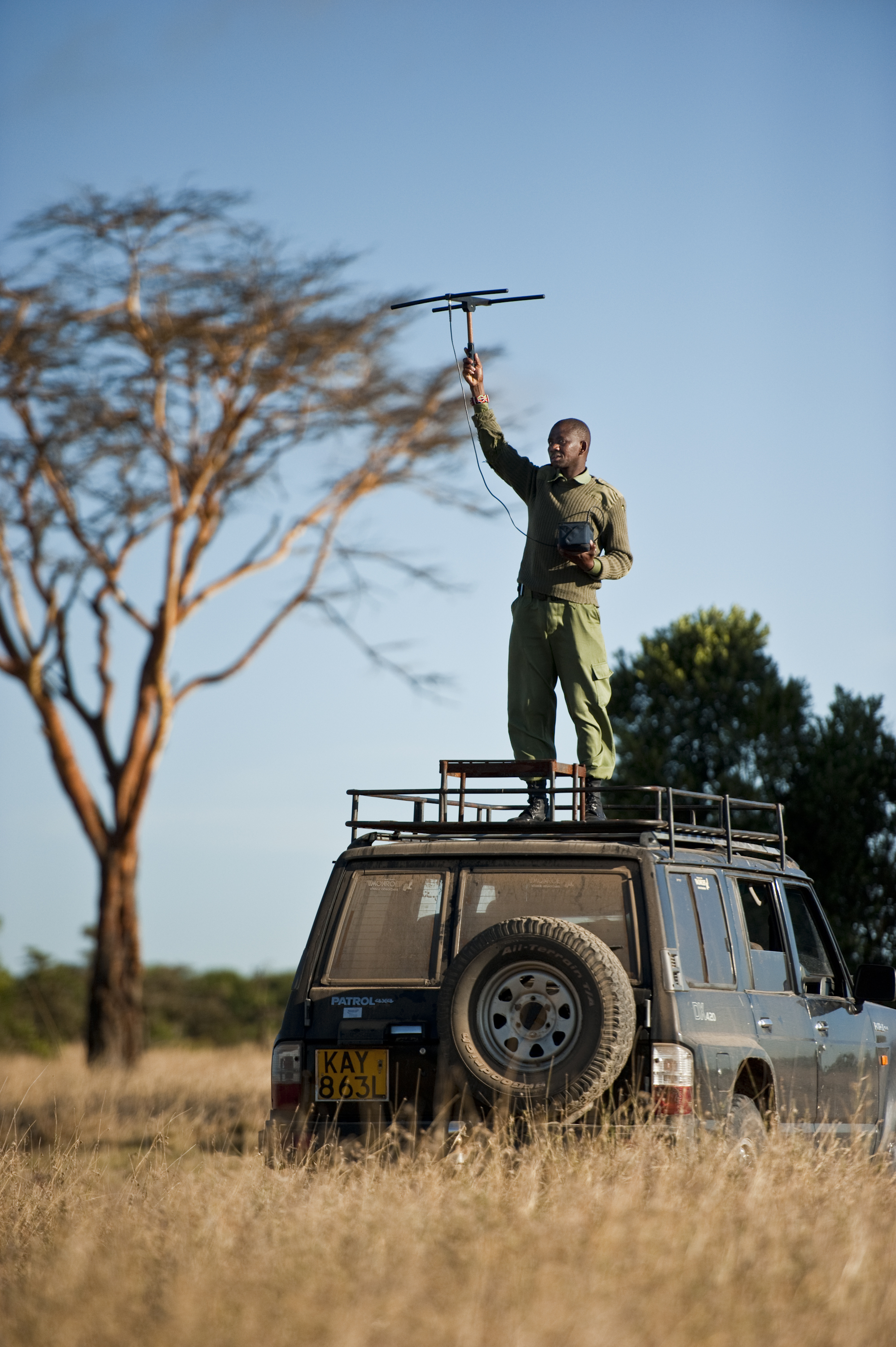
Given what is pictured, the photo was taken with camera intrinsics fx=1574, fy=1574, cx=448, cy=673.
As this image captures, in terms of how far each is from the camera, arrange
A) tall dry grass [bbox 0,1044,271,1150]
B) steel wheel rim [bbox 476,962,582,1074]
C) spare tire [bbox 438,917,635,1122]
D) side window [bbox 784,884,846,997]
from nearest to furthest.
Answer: spare tire [bbox 438,917,635,1122] < steel wheel rim [bbox 476,962,582,1074] < side window [bbox 784,884,846,997] < tall dry grass [bbox 0,1044,271,1150]

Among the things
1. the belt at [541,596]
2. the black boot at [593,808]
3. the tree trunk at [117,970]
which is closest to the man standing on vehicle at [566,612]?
the belt at [541,596]

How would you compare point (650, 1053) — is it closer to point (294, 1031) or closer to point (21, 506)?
point (294, 1031)

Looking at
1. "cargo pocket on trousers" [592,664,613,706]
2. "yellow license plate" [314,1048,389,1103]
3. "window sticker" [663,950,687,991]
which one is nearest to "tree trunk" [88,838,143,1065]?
"cargo pocket on trousers" [592,664,613,706]

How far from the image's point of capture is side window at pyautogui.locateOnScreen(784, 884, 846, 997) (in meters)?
8.06

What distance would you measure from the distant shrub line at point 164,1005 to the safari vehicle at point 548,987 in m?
23.2

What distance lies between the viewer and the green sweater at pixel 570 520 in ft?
29.2

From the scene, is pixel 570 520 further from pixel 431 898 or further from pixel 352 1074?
pixel 352 1074

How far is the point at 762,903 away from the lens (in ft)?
25.1

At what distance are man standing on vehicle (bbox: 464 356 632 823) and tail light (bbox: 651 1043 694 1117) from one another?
9.24ft

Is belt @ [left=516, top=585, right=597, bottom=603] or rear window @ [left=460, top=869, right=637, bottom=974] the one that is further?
belt @ [left=516, top=585, right=597, bottom=603]

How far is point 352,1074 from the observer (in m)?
6.51

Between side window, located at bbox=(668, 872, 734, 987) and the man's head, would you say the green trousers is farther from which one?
side window, located at bbox=(668, 872, 734, 987)

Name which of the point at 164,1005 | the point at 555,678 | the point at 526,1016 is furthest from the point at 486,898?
the point at 164,1005

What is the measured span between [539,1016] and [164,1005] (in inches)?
1468
